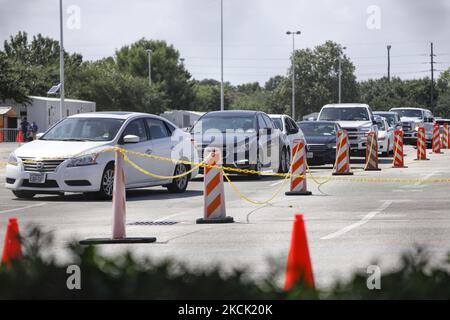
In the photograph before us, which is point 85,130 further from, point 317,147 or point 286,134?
point 317,147

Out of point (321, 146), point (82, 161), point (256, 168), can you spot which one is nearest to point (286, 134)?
point (321, 146)

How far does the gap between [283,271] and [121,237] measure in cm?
738

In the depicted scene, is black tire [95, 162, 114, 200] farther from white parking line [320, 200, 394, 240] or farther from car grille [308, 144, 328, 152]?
car grille [308, 144, 328, 152]

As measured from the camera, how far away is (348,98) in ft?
464

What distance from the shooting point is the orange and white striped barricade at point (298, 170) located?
62.3ft

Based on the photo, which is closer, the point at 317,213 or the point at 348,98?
the point at 317,213

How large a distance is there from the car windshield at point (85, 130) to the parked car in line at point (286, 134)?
812 cm

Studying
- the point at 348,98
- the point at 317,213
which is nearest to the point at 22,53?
the point at 348,98

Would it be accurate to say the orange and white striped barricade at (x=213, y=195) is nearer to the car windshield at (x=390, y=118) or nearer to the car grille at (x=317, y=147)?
A: the car grille at (x=317, y=147)

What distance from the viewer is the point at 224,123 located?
2519 cm

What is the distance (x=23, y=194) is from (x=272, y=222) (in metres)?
6.58

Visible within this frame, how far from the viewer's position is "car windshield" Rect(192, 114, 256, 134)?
2500 cm

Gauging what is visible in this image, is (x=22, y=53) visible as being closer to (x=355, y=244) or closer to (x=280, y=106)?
(x=280, y=106)

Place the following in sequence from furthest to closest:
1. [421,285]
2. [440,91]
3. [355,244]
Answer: [440,91], [355,244], [421,285]
